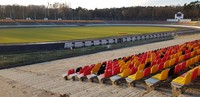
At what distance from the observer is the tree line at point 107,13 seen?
94.8 metres

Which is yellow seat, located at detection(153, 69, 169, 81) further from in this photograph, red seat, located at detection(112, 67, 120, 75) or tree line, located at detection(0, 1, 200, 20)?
tree line, located at detection(0, 1, 200, 20)

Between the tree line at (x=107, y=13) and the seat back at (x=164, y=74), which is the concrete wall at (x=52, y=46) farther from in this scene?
the tree line at (x=107, y=13)

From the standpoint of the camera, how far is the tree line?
94750mm

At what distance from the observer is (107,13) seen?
10919 centimetres

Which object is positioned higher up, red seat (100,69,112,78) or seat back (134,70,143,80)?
seat back (134,70,143,80)

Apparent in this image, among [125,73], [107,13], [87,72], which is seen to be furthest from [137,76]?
[107,13]

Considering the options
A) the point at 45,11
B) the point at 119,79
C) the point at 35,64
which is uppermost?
the point at 45,11

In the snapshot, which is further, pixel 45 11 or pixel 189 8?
pixel 45 11

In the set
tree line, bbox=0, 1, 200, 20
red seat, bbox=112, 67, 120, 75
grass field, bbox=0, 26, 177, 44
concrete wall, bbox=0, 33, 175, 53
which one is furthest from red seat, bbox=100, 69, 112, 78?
tree line, bbox=0, 1, 200, 20

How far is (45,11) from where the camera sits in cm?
10356

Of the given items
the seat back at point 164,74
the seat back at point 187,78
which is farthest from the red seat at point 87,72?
the seat back at point 187,78

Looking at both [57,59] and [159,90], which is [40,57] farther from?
[159,90]

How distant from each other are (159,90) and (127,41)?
24.6m

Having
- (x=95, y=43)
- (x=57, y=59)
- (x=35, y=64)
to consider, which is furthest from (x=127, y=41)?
(x=35, y=64)
